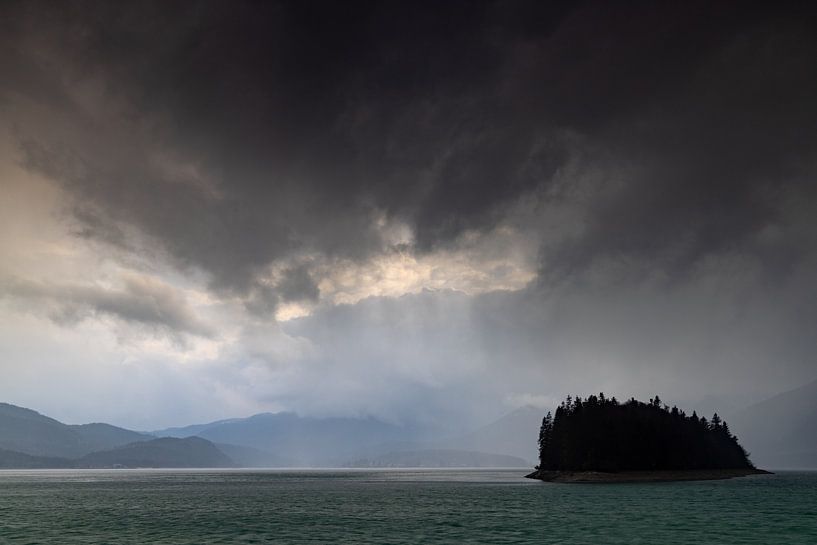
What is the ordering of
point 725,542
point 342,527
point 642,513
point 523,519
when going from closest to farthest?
point 725,542
point 342,527
point 523,519
point 642,513

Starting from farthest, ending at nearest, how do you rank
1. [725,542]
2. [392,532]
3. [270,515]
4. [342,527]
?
[270,515], [342,527], [392,532], [725,542]

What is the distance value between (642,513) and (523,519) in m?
22.9

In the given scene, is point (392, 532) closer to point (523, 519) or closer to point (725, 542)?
point (523, 519)

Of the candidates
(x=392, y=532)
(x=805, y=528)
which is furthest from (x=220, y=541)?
(x=805, y=528)

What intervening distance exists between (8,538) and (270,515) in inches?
1735

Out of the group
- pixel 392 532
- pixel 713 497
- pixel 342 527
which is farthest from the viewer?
pixel 713 497

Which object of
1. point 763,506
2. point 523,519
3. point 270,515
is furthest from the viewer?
point 763,506

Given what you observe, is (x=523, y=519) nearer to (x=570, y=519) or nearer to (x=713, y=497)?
(x=570, y=519)

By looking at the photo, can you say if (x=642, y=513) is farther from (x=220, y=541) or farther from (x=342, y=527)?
(x=220, y=541)

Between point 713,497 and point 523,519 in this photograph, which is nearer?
point 523,519

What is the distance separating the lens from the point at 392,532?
80.1m

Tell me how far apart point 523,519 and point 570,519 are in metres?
7.51

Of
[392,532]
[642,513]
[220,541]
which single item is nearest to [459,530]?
[392,532]

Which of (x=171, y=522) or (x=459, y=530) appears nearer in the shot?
(x=459, y=530)
